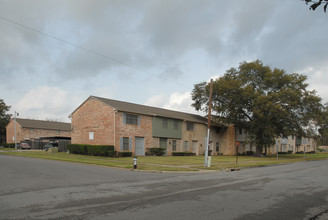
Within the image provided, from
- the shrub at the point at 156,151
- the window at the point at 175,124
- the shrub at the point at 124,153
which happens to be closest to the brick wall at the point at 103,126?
the shrub at the point at 156,151

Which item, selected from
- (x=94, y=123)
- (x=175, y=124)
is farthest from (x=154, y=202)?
(x=175, y=124)

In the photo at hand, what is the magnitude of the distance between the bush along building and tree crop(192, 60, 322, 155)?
6.06 metres

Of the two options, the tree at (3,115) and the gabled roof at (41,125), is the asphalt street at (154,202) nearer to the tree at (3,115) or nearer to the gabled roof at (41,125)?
the gabled roof at (41,125)

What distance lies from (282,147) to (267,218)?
68.4 m

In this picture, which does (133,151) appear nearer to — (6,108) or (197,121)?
(197,121)

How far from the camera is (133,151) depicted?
32.1 m

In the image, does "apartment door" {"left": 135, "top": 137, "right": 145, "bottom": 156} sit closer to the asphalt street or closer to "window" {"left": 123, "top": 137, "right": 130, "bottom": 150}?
"window" {"left": 123, "top": 137, "right": 130, "bottom": 150}

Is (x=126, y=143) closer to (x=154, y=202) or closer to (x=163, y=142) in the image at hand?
(x=163, y=142)

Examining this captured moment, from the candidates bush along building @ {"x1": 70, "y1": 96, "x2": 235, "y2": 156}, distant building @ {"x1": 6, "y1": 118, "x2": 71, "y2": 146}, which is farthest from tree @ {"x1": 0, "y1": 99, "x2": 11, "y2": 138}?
bush along building @ {"x1": 70, "y1": 96, "x2": 235, "y2": 156}

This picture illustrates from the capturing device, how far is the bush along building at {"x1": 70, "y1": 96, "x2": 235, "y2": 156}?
102 feet

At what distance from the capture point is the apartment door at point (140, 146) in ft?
108

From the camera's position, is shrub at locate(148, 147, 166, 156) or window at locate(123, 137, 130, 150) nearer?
window at locate(123, 137, 130, 150)

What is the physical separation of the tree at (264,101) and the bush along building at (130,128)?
6.06m

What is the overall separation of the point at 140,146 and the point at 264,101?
17293mm
